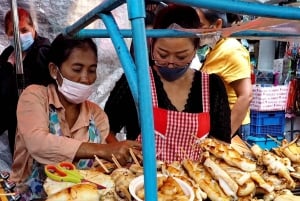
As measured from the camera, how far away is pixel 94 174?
5.26 ft

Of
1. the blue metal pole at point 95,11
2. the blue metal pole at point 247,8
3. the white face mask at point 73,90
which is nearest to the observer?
the blue metal pole at point 247,8

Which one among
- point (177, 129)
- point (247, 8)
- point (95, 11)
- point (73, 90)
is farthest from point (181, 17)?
point (247, 8)

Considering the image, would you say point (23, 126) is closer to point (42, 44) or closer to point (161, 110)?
point (161, 110)

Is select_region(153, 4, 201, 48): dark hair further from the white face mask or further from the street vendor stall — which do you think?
the white face mask

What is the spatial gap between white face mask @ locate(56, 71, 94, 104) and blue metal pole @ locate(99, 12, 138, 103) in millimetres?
762

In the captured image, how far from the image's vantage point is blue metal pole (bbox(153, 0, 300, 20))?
37.7 inches

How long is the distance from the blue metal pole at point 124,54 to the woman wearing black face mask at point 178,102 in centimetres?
93

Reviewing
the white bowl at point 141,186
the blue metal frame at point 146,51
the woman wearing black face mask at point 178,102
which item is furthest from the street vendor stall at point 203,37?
the woman wearing black face mask at point 178,102

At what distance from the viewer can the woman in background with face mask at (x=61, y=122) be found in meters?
1.81

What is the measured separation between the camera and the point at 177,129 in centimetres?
228

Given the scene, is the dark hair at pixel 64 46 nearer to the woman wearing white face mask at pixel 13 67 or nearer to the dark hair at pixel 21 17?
the woman wearing white face mask at pixel 13 67

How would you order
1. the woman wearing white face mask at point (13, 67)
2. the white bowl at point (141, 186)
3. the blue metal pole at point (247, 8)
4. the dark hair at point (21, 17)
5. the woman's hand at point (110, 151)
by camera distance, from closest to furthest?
the blue metal pole at point (247, 8), the white bowl at point (141, 186), the woman's hand at point (110, 151), the woman wearing white face mask at point (13, 67), the dark hair at point (21, 17)

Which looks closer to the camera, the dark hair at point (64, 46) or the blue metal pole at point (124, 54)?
the blue metal pole at point (124, 54)

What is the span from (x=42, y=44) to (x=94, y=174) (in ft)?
5.95
